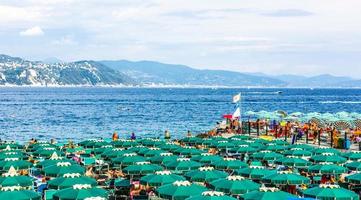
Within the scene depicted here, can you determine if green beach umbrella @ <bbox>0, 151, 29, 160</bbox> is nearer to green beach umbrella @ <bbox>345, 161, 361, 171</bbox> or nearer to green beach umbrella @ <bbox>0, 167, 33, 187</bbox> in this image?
green beach umbrella @ <bbox>0, 167, 33, 187</bbox>

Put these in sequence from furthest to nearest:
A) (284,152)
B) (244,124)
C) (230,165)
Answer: (244,124) → (284,152) → (230,165)

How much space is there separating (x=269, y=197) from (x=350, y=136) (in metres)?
35.5

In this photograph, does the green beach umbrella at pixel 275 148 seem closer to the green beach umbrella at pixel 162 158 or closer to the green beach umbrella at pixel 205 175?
the green beach umbrella at pixel 162 158

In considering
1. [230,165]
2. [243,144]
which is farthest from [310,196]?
[243,144]

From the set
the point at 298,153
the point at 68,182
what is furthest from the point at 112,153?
the point at 298,153

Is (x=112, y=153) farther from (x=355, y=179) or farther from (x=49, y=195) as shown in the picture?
(x=355, y=179)

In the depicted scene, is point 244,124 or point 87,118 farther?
point 87,118

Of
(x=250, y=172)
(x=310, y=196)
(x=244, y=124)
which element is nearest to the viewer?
(x=310, y=196)

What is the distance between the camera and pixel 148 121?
3971 inches

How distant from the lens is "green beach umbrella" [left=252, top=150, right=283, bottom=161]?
3347cm

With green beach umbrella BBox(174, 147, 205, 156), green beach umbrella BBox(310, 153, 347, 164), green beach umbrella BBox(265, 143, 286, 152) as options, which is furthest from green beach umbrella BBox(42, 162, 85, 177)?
green beach umbrella BBox(265, 143, 286, 152)

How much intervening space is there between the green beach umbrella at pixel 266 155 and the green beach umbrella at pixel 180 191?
1153 centimetres

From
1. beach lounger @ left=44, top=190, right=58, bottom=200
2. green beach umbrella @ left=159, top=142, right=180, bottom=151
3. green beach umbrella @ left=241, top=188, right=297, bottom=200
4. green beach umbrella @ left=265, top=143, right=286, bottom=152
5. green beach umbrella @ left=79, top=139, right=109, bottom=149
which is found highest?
green beach umbrella @ left=241, top=188, right=297, bottom=200

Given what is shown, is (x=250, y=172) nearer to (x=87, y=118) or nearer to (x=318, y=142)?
(x=318, y=142)
